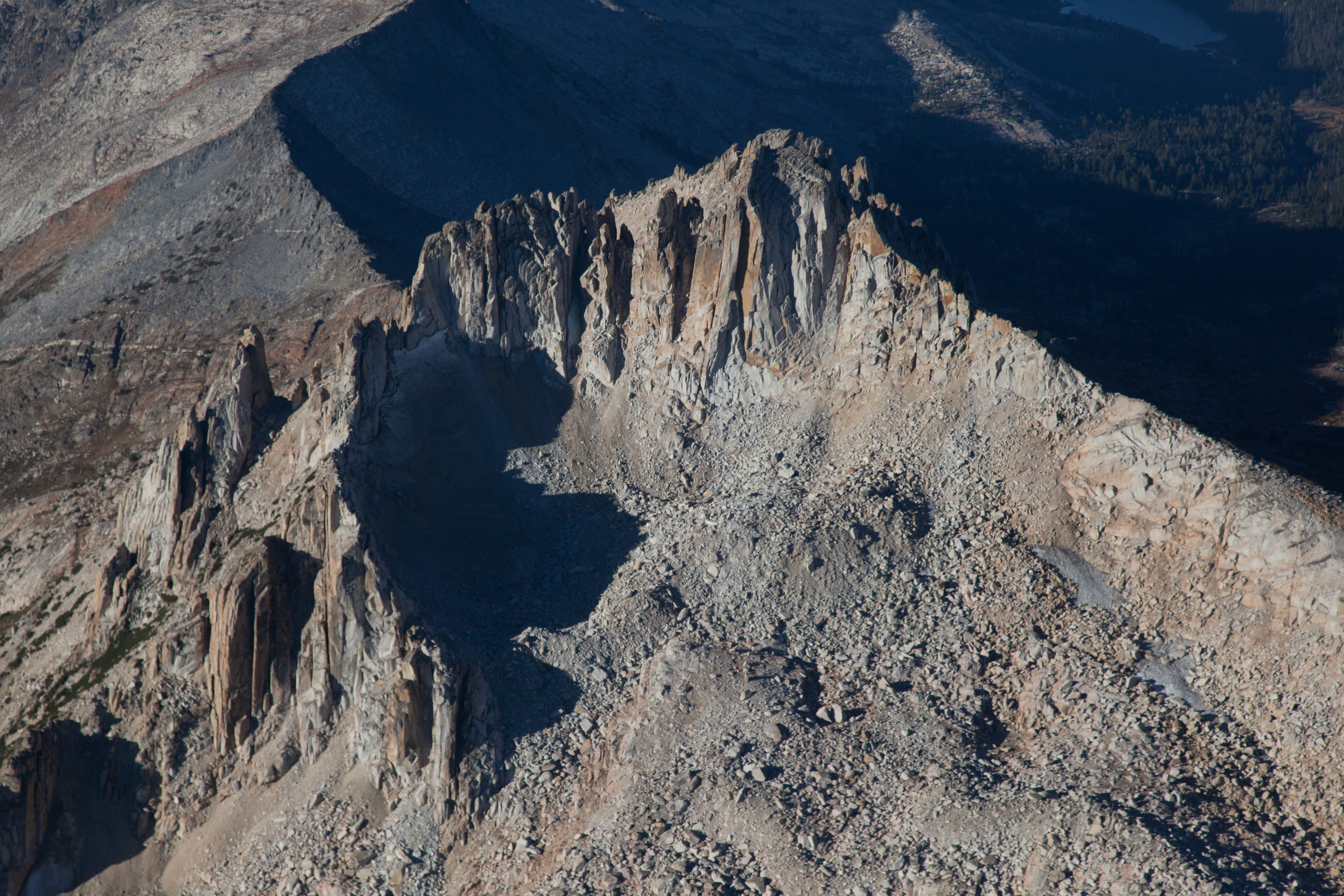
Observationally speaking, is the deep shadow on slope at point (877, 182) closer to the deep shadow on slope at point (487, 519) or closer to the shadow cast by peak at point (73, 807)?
the deep shadow on slope at point (487, 519)

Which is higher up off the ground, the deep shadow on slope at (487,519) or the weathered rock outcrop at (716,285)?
the weathered rock outcrop at (716,285)

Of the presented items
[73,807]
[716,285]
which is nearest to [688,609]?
[716,285]

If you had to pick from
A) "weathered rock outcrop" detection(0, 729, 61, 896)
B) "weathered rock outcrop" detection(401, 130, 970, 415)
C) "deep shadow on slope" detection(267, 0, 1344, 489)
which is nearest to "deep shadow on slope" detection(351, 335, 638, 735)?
"weathered rock outcrop" detection(401, 130, 970, 415)

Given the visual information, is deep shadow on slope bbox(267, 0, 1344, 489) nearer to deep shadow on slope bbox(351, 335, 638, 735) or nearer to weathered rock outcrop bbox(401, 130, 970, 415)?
weathered rock outcrop bbox(401, 130, 970, 415)

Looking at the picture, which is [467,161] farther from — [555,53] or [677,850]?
[677,850]

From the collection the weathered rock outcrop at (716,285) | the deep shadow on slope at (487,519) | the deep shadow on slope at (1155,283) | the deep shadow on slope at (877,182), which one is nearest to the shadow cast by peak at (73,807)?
the deep shadow on slope at (487,519)

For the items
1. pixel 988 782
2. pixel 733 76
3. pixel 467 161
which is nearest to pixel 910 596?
pixel 988 782
